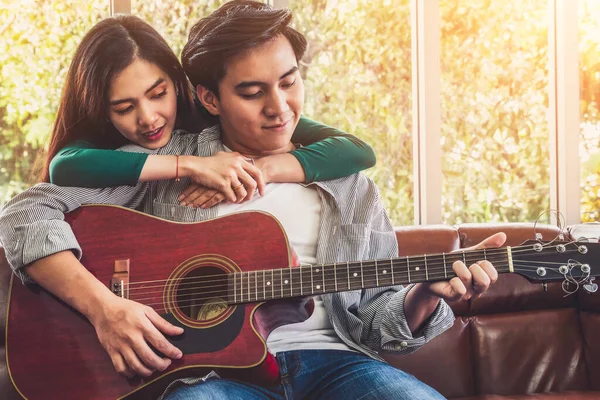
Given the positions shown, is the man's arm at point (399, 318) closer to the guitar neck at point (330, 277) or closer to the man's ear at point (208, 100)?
the guitar neck at point (330, 277)

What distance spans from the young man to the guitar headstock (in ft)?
0.25

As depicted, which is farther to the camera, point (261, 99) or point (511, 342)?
point (511, 342)

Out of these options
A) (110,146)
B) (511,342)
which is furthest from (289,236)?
(511,342)

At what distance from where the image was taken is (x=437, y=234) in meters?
2.37

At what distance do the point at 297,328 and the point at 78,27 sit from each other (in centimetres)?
131

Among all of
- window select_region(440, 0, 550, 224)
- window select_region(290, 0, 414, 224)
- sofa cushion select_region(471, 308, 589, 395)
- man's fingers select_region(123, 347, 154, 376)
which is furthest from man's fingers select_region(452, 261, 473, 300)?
window select_region(440, 0, 550, 224)

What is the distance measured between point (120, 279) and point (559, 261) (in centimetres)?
102

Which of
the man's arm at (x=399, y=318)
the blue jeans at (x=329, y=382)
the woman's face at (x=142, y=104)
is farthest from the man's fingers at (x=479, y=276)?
the woman's face at (x=142, y=104)

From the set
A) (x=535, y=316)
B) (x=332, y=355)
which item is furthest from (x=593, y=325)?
(x=332, y=355)

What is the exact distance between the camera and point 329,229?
1823 mm

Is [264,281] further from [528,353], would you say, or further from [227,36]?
[528,353]

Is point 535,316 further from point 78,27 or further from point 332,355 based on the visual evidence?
point 78,27

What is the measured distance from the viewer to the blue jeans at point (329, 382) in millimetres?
1562

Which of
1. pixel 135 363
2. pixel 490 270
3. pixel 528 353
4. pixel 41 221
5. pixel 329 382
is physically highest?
pixel 41 221
